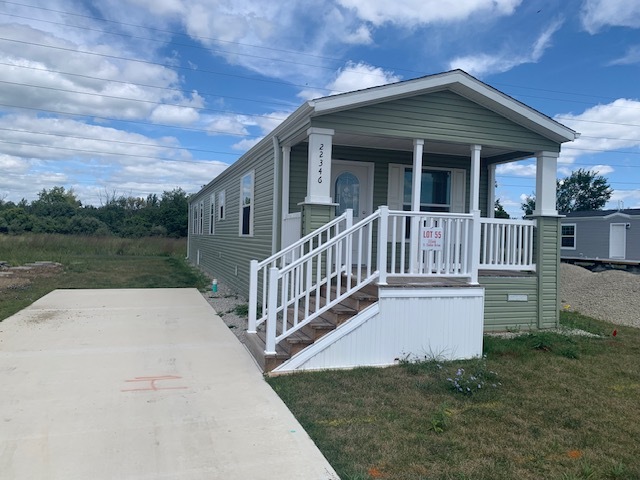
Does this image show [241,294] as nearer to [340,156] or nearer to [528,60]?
[340,156]

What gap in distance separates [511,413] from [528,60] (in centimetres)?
1324

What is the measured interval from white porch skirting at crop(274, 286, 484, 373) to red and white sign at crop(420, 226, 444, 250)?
0.53m

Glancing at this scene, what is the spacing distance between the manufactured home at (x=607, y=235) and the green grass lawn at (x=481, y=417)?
61.3 ft

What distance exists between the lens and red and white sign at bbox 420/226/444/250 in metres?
5.92

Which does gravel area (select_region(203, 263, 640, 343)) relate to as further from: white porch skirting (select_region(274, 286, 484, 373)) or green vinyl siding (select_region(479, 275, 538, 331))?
white porch skirting (select_region(274, 286, 484, 373))

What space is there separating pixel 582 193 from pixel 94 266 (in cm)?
4340

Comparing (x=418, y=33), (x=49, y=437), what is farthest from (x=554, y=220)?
(x=418, y=33)

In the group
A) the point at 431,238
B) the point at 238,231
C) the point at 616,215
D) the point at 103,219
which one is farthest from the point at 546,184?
the point at 103,219

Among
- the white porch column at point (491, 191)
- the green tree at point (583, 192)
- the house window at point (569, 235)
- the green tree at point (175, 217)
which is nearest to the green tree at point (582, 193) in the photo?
the green tree at point (583, 192)

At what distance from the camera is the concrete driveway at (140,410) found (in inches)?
123

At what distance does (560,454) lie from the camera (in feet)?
11.0

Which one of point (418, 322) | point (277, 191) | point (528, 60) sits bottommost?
point (418, 322)

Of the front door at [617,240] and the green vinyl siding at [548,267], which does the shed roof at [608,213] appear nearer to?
the front door at [617,240]

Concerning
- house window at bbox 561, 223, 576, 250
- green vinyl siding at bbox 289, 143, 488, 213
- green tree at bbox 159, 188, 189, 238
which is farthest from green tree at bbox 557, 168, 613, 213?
green vinyl siding at bbox 289, 143, 488, 213
